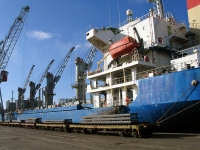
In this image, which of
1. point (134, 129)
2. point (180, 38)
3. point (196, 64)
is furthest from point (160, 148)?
point (180, 38)

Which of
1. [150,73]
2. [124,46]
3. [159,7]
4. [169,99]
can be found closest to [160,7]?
[159,7]

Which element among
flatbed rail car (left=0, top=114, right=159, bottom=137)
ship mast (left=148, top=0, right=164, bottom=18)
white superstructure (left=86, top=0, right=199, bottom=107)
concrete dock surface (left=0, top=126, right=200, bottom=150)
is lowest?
concrete dock surface (left=0, top=126, right=200, bottom=150)

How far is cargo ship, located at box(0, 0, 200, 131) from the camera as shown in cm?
1350

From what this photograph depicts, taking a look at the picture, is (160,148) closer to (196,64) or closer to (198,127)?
(198,127)

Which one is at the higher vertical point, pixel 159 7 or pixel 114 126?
pixel 159 7

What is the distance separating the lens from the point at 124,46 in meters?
18.1

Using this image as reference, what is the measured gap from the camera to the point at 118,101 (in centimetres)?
1873

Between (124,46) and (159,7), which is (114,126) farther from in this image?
(159,7)

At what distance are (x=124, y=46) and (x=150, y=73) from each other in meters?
3.88

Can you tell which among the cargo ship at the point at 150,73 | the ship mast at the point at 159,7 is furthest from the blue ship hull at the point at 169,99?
the ship mast at the point at 159,7

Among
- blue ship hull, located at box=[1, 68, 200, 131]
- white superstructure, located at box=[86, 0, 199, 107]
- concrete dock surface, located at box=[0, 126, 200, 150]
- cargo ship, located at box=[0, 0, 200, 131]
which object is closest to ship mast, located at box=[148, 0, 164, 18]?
cargo ship, located at box=[0, 0, 200, 131]

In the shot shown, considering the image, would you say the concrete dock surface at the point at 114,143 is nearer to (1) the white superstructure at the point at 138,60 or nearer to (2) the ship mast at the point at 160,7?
(1) the white superstructure at the point at 138,60

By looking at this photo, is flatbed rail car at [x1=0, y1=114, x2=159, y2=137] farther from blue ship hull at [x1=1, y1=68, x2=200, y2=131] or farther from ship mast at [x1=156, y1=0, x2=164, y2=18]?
ship mast at [x1=156, y1=0, x2=164, y2=18]

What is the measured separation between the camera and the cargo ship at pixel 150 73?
13.5m
